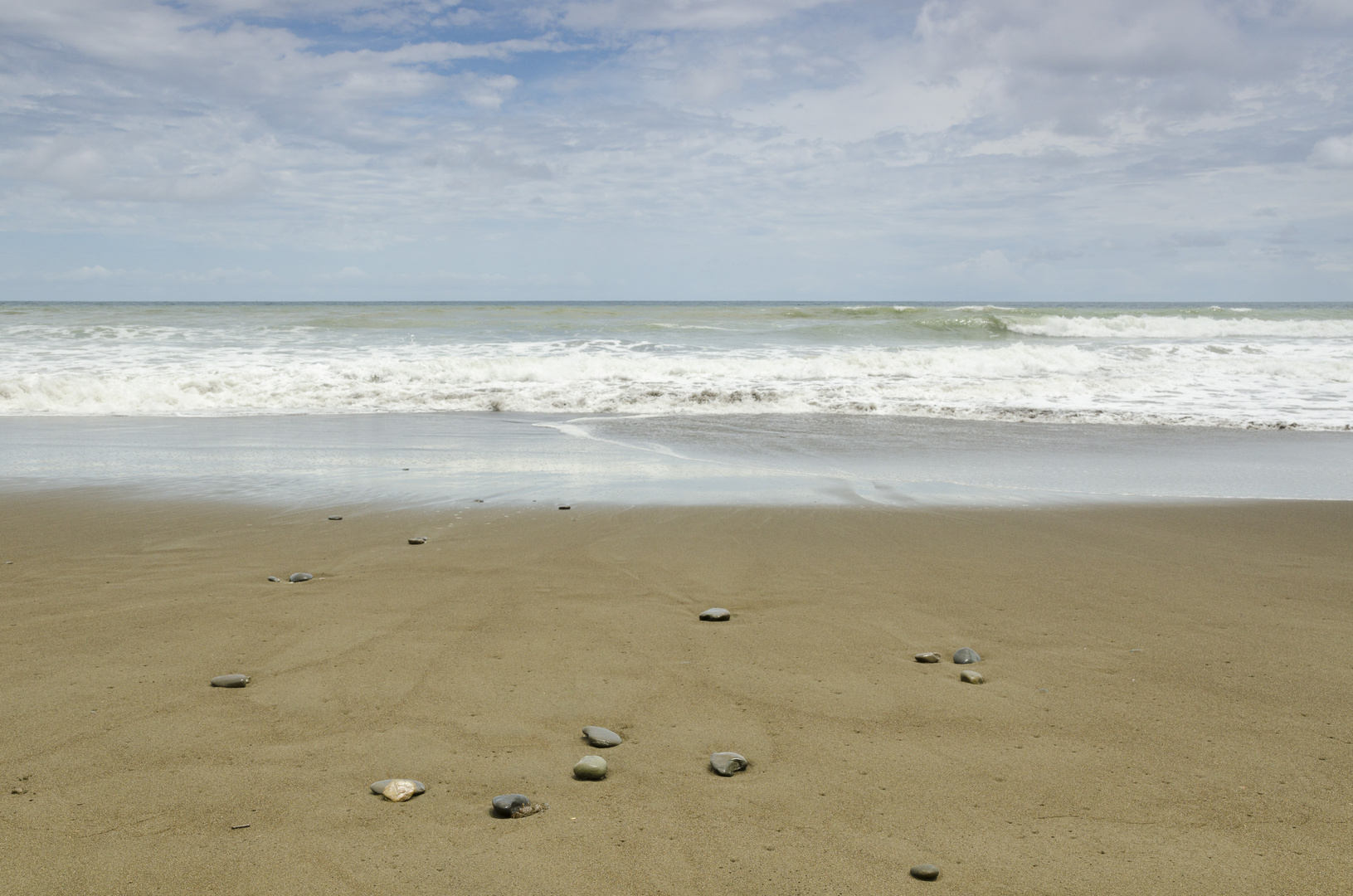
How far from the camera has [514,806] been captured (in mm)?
2211

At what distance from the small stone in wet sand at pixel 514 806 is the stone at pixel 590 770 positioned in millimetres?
173

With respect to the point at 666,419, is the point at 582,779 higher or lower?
lower

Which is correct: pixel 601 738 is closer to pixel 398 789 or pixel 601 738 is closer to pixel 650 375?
pixel 398 789

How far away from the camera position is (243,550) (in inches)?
198

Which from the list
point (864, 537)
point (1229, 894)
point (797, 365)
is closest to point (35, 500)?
point (864, 537)

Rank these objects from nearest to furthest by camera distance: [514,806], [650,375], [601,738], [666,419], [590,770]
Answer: [514,806] < [590,770] < [601,738] < [666,419] < [650,375]

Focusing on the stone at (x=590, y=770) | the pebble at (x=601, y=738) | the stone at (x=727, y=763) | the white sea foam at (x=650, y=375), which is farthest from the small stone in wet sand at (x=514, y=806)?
the white sea foam at (x=650, y=375)

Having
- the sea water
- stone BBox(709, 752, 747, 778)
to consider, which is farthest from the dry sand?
the sea water

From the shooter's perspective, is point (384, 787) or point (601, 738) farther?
point (601, 738)

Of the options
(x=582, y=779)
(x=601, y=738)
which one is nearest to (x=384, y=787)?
(x=582, y=779)

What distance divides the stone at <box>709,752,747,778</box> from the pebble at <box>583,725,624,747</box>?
0.31m

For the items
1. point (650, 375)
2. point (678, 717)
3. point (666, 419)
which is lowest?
point (678, 717)

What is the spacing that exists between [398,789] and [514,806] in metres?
0.33

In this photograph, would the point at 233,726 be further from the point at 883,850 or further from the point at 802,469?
the point at 802,469
